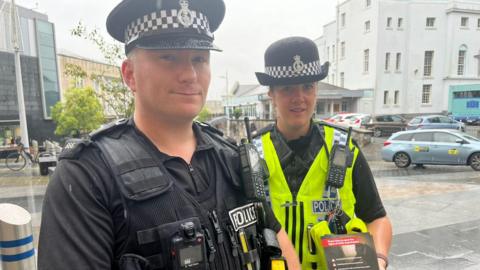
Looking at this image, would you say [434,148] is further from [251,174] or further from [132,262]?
[132,262]

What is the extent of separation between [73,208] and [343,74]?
3959 cm

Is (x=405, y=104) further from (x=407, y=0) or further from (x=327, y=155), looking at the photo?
(x=327, y=155)

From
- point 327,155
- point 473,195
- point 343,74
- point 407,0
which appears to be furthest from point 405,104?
point 327,155

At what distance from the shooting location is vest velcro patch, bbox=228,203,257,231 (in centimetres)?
126

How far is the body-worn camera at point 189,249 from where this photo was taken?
3.35 ft

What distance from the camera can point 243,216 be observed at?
51.6 inches

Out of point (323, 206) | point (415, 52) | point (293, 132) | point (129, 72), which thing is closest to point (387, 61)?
point (415, 52)

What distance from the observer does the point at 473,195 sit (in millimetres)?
7176

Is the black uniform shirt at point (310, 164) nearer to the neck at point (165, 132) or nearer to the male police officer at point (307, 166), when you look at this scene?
the male police officer at point (307, 166)

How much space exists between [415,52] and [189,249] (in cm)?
3740

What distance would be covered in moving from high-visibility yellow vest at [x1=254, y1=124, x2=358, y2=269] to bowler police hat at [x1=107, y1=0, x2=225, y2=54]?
3.06 ft

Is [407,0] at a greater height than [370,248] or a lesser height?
greater

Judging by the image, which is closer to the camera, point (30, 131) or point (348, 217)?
point (348, 217)

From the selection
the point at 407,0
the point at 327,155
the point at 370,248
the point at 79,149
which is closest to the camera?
the point at 79,149
